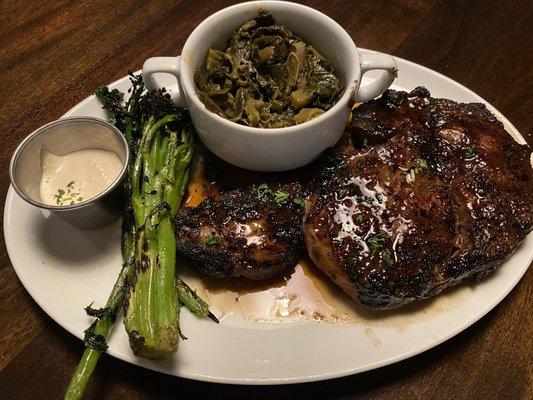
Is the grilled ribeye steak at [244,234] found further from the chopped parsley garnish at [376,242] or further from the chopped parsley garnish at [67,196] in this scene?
the chopped parsley garnish at [67,196]

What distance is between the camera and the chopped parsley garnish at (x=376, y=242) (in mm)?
2502

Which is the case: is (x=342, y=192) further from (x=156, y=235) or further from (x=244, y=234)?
(x=156, y=235)

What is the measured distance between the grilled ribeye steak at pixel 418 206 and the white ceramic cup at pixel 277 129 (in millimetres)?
216

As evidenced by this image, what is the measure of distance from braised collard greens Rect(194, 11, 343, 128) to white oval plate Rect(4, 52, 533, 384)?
95 cm

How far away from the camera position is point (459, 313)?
2643 millimetres

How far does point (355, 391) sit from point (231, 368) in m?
0.69

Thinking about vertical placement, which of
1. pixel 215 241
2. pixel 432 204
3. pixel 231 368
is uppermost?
pixel 432 204

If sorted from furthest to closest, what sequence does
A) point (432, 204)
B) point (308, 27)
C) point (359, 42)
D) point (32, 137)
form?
point (359, 42) → point (308, 27) → point (32, 137) → point (432, 204)

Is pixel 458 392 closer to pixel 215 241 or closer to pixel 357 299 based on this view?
pixel 357 299

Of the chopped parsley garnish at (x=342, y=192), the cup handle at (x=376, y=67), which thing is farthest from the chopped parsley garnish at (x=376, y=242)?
the cup handle at (x=376, y=67)

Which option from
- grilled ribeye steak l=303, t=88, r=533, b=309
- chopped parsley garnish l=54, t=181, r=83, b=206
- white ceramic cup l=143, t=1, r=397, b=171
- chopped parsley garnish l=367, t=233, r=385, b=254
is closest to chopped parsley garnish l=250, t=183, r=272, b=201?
white ceramic cup l=143, t=1, r=397, b=171

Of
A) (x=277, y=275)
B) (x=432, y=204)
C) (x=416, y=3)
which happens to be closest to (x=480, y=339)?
(x=432, y=204)

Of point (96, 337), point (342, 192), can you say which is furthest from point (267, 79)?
point (96, 337)

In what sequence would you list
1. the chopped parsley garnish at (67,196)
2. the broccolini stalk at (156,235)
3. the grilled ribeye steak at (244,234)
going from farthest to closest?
the chopped parsley garnish at (67,196), the grilled ribeye steak at (244,234), the broccolini stalk at (156,235)
